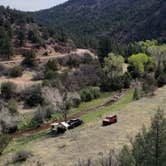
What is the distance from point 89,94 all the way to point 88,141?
27.6 metres

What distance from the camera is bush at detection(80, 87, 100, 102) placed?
62.5m

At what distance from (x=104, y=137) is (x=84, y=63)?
161 feet

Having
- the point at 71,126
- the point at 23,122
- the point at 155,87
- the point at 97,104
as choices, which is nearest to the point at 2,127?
the point at 23,122

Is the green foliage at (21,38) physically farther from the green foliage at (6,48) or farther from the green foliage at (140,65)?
the green foliage at (140,65)

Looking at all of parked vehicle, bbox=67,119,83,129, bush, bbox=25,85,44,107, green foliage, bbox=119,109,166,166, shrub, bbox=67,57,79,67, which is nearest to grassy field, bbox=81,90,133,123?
parked vehicle, bbox=67,119,83,129

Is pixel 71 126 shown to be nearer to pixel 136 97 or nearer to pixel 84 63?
pixel 136 97

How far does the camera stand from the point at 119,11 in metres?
193

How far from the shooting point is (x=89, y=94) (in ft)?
207

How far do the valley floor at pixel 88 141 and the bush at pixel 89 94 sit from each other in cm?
1609

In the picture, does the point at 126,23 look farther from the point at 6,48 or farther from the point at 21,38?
the point at 6,48

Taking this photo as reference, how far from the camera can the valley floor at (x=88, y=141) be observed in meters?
32.2

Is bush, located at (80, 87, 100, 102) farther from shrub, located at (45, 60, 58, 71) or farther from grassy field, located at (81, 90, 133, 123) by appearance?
shrub, located at (45, 60, 58, 71)

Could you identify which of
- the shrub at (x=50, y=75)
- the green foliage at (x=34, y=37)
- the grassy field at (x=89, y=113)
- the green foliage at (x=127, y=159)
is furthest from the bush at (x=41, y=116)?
the green foliage at (x=34, y=37)

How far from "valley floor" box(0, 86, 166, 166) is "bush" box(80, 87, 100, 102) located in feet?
52.8
